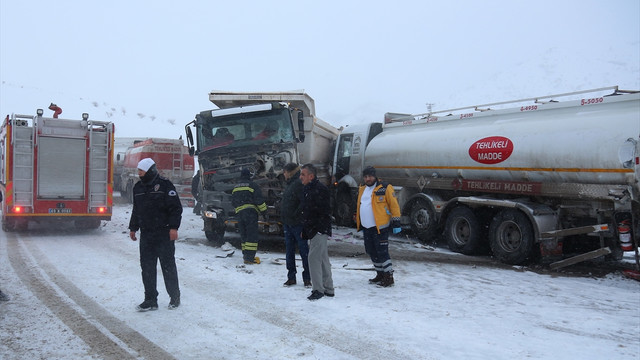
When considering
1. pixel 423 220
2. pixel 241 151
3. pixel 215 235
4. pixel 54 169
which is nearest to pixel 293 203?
A: pixel 241 151

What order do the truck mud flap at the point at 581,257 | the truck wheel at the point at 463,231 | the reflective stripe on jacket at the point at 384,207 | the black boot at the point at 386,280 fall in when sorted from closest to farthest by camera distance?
the reflective stripe on jacket at the point at 384,207 → the black boot at the point at 386,280 → the truck mud flap at the point at 581,257 → the truck wheel at the point at 463,231

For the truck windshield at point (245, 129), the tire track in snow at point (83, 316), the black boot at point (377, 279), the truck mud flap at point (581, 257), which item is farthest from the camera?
the truck windshield at point (245, 129)

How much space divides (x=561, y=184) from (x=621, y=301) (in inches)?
100

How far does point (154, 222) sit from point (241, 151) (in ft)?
17.6

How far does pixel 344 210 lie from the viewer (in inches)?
568

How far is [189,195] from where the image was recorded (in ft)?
65.4

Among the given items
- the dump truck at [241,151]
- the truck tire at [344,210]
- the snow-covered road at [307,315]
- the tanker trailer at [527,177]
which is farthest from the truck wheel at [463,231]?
the dump truck at [241,151]

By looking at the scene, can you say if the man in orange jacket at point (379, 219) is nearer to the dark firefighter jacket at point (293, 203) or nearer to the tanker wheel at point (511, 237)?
the dark firefighter jacket at point (293, 203)

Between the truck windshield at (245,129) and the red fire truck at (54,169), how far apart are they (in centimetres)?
295

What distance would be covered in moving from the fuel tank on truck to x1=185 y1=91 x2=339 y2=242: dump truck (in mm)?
2980

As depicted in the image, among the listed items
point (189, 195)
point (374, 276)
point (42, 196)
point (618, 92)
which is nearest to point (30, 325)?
point (374, 276)

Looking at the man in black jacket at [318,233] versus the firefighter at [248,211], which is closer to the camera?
the man in black jacket at [318,233]

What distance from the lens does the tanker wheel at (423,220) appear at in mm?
11570

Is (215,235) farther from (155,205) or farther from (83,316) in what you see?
(83,316)
